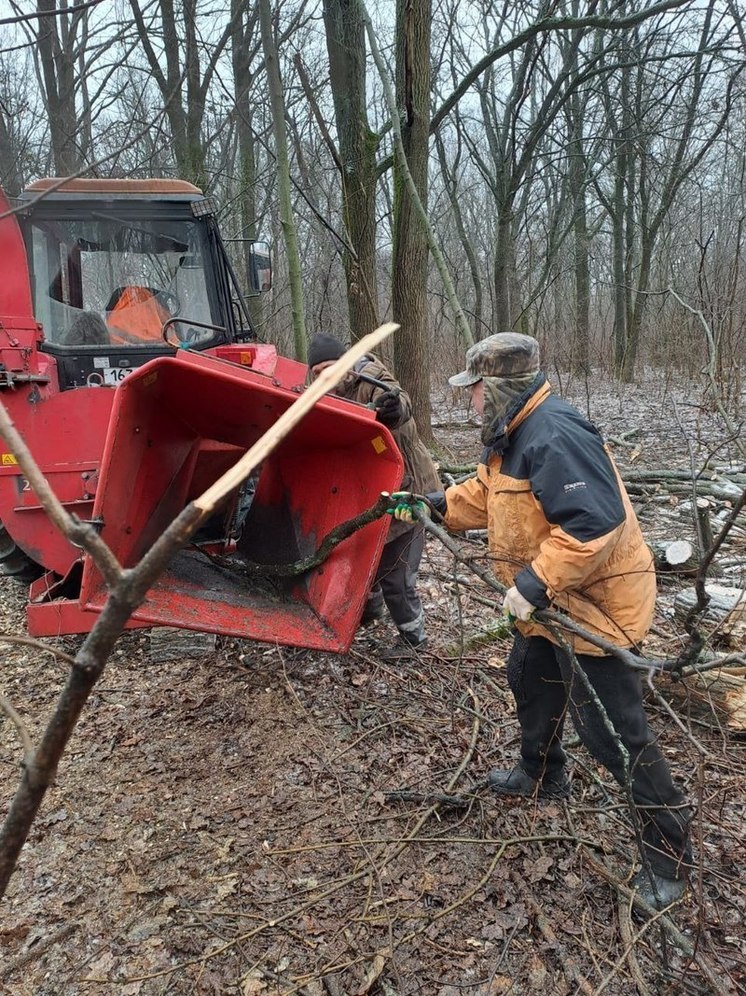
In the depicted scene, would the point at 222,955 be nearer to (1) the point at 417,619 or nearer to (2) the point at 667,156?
(1) the point at 417,619

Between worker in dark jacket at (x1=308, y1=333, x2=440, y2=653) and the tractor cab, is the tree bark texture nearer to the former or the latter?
the tractor cab

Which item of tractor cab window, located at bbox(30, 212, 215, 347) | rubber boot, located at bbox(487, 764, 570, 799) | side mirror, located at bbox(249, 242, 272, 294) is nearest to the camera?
rubber boot, located at bbox(487, 764, 570, 799)

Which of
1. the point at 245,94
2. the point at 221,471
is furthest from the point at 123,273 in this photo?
the point at 245,94

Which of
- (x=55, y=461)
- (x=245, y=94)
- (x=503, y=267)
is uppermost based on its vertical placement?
(x=245, y=94)

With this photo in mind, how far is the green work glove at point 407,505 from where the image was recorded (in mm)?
2760

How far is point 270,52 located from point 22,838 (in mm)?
7839

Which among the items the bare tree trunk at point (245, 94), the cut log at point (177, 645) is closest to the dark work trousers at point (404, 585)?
the cut log at point (177, 645)

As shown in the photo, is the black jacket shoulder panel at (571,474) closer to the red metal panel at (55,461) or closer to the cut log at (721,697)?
the cut log at (721,697)

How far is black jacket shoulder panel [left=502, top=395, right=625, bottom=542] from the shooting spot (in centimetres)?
214

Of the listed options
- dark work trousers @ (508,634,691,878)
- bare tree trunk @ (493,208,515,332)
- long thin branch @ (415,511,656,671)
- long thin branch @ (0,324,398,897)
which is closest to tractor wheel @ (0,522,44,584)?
long thin branch @ (415,511,656,671)

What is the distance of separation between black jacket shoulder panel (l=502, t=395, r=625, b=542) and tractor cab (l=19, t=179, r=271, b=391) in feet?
10.2

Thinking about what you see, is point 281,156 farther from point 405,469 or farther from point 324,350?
point 405,469

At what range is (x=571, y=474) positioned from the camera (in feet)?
7.13

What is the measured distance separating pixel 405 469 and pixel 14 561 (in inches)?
108
